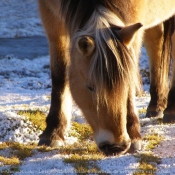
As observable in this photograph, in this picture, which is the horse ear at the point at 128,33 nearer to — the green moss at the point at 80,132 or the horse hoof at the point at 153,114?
the green moss at the point at 80,132

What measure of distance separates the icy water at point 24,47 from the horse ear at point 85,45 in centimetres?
999

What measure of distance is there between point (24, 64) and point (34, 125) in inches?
289

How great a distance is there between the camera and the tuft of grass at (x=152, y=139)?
5.18 m

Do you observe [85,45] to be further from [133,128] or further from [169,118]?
[169,118]

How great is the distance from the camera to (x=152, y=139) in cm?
548

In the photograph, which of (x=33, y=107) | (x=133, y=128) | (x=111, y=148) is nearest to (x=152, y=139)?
(x=133, y=128)

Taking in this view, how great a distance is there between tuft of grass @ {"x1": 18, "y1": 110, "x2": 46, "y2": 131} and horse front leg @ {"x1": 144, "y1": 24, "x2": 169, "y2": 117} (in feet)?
5.50

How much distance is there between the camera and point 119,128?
397 cm

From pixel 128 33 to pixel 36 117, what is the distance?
263cm

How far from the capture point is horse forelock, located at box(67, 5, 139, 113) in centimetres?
388

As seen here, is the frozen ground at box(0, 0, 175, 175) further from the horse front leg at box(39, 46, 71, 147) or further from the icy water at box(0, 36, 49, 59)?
the icy water at box(0, 36, 49, 59)

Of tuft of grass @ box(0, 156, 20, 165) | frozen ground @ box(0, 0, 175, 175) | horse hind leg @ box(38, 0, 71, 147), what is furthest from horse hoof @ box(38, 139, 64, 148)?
tuft of grass @ box(0, 156, 20, 165)

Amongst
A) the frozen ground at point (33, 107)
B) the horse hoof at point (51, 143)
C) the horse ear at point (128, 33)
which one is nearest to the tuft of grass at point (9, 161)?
the frozen ground at point (33, 107)

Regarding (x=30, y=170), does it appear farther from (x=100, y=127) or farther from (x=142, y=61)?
(x=142, y=61)
